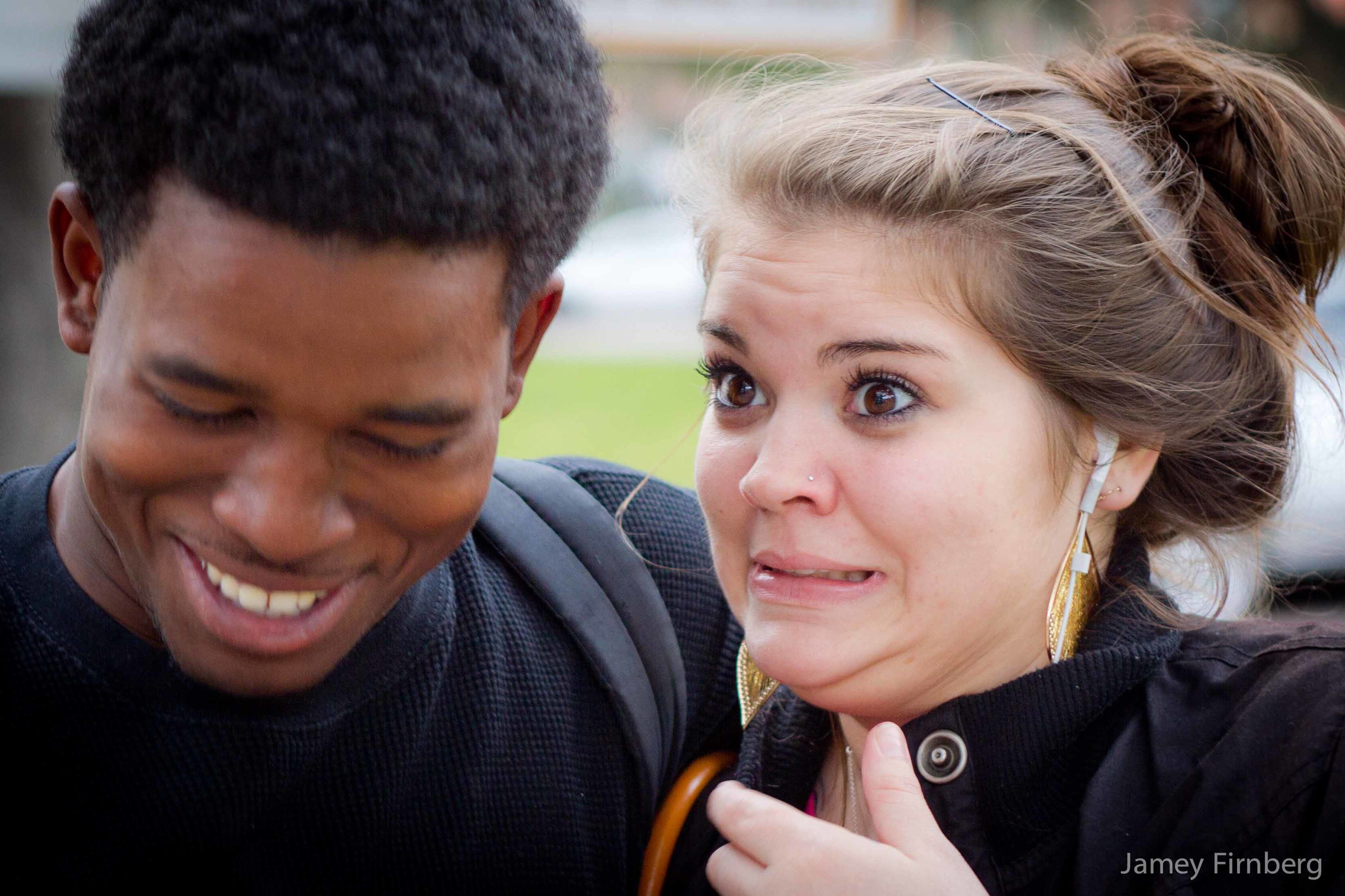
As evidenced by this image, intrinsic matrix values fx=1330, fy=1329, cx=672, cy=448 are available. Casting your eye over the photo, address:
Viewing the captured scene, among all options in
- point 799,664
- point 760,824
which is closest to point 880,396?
point 799,664

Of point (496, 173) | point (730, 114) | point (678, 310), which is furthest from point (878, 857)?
point (678, 310)

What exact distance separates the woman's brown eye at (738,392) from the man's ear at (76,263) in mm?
913

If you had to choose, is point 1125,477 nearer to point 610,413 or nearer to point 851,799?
point 851,799

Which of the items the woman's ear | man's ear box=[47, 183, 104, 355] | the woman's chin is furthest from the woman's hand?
man's ear box=[47, 183, 104, 355]

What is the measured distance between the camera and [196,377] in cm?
151

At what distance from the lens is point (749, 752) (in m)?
2.21

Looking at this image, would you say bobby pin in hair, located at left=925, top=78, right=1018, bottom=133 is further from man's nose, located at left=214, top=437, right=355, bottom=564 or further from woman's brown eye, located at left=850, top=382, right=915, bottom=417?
man's nose, located at left=214, top=437, right=355, bottom=564

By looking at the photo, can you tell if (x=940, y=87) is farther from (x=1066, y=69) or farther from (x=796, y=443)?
(x=796, y=443)

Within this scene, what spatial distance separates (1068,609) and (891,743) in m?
0.42

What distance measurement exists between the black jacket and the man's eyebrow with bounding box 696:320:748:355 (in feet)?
2.01

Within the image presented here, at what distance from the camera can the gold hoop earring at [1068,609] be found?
1993 millimetres

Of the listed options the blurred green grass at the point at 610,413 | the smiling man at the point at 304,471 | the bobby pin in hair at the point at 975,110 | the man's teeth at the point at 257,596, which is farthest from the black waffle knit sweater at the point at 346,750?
the blurred green grass at the point at 610,413

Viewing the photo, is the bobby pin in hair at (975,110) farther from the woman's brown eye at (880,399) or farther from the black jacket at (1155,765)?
the black jacket at (1155,765)

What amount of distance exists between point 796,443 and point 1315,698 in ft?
2.51
